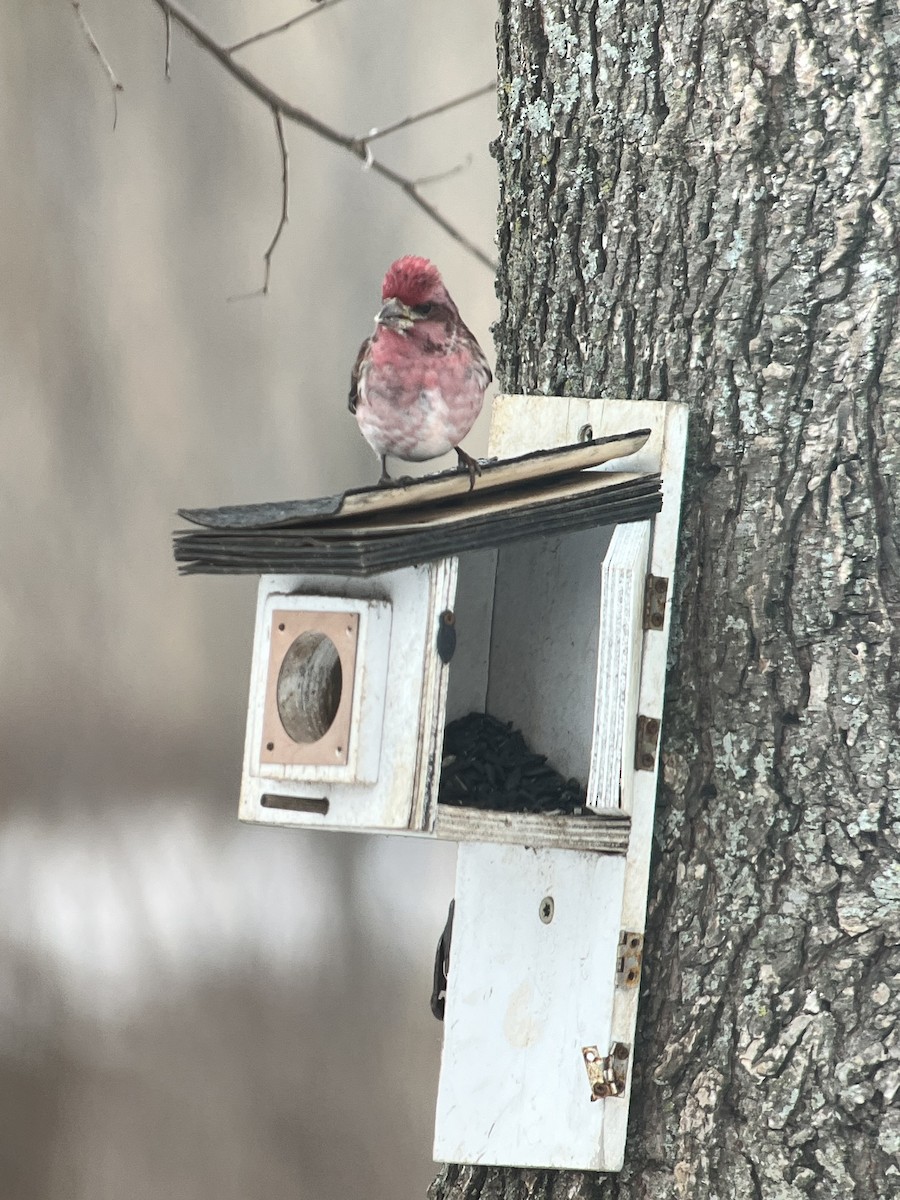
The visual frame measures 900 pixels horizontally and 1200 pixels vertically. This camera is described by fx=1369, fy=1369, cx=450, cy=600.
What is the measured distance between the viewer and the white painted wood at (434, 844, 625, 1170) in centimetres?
183

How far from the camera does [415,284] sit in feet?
6.82

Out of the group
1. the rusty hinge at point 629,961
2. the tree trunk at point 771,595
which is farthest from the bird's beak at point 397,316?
the rusty hinge at point 629,961

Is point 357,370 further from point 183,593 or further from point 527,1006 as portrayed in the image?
point 183,593

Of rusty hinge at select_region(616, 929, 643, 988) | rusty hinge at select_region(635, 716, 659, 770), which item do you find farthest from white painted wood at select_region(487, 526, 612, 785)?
rusty hinge at select_region(616, 929, 643, 988)

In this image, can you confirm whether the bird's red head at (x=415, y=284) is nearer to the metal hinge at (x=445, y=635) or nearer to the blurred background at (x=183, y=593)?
the metal hinge at (x=445, y=635)

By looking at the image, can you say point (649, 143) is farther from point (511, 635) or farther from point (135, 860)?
point (135, 860)

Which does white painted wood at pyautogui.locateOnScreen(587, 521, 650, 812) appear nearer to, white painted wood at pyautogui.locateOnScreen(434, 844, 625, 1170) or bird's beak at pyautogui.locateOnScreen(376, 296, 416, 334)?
white painted wood at pyautogui.locateOnScreen(434, 844, 625, 1170)

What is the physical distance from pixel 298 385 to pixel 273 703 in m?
2.84

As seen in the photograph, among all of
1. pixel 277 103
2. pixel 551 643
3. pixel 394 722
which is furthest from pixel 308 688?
pixel 277 103

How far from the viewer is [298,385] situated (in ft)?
14.4

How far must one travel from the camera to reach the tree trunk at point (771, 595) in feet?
5.69

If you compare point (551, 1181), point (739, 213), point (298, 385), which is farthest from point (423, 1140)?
point (739, 213)

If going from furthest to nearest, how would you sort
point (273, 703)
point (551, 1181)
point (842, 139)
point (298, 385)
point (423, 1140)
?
point (423, 1140), point (298, 385), point (551, 1181), point (842, 139), point (273, 703)

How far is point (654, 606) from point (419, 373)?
525 mm
